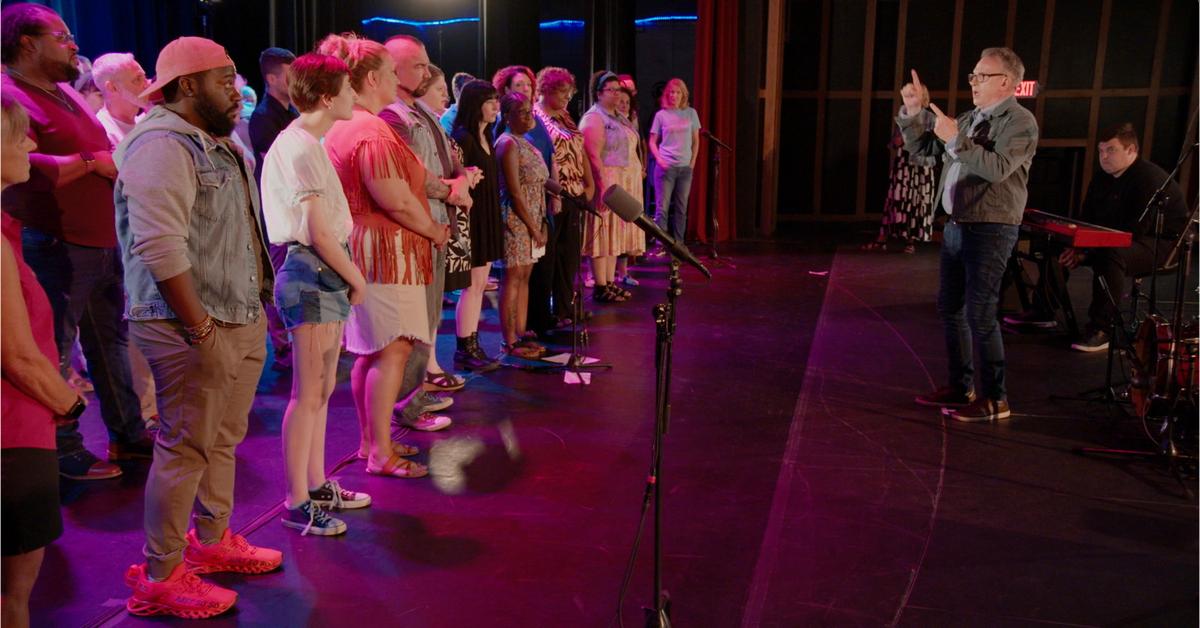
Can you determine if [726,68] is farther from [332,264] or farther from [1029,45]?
[332,264]

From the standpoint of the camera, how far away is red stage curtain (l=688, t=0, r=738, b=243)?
Answer: 34.6ft

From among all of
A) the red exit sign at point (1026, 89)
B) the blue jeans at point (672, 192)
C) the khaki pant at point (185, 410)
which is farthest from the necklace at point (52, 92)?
the red exit sign at point (1026, 89)

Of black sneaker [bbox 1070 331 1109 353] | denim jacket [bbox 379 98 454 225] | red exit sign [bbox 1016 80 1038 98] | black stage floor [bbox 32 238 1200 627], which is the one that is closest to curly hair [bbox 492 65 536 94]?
denim jacket [bbox 379 98 454 225]

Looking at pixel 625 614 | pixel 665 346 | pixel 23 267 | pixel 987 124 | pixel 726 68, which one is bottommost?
pixel 625 614

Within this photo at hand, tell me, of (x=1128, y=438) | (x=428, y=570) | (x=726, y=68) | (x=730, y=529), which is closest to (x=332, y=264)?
(x=428, y=570)

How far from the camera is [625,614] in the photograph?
2686 millimetres

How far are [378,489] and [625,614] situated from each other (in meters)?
1.26

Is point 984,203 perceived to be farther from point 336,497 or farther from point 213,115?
point 213,115

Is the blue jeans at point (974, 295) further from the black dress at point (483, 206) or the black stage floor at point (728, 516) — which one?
the black dress at point (483, 206)

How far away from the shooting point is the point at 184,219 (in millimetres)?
2416

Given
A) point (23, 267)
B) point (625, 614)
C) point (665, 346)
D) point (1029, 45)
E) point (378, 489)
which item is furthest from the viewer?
point (1029, 45)

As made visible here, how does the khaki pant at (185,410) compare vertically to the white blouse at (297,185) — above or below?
below

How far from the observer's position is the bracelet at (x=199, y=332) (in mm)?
2465

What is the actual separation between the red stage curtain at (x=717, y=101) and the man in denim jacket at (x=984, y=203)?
6071mm
